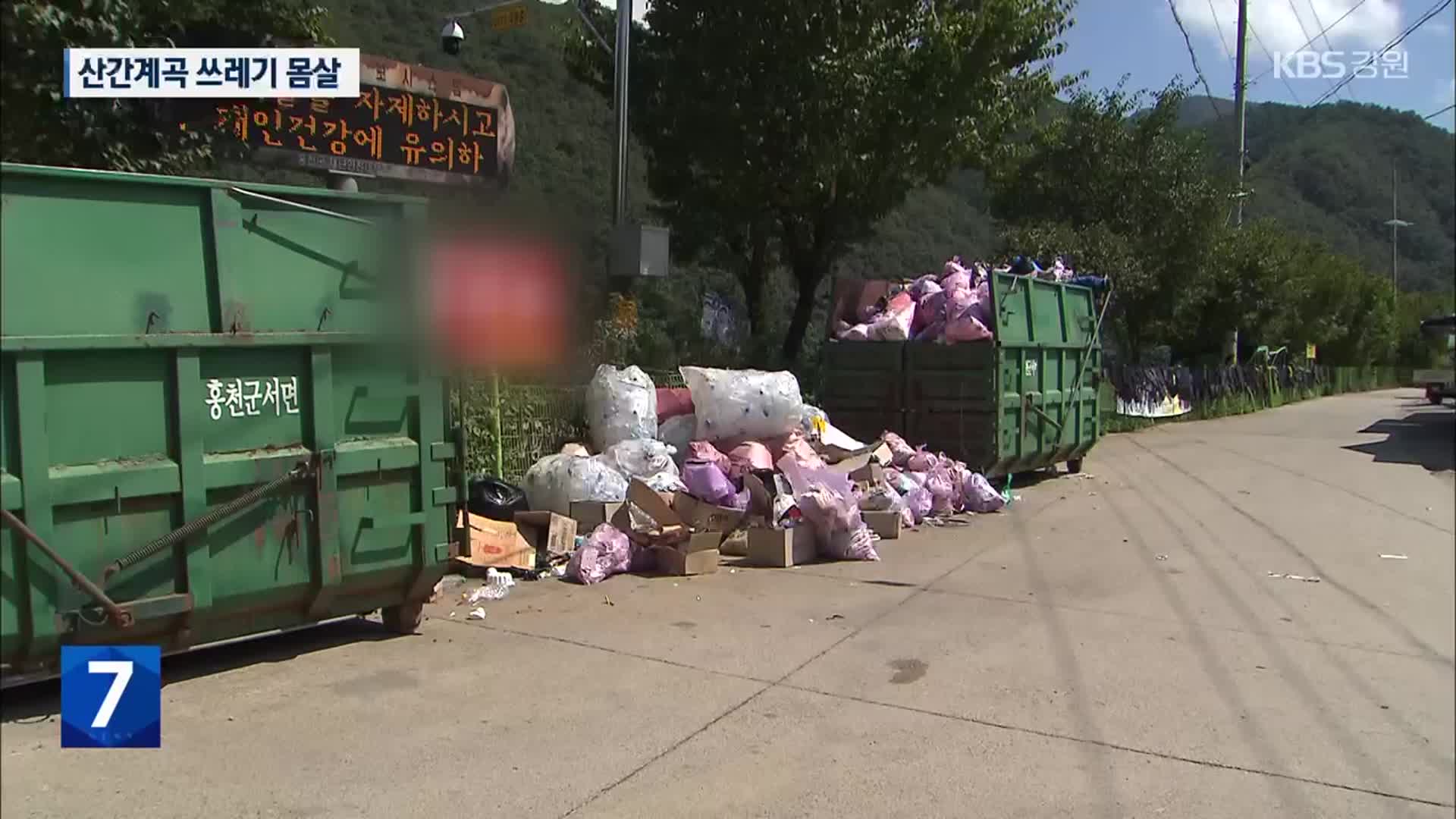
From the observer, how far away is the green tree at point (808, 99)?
13.8 m

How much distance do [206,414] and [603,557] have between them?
123 inches

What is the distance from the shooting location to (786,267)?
738 inches

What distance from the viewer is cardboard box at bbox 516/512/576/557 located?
7555mm

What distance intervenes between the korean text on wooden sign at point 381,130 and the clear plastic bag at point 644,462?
8.98 feet

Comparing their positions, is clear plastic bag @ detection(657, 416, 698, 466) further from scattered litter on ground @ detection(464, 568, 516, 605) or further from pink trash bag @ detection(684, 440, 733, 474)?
scattered litter on ground @ detection(464, 568, 516, 605)

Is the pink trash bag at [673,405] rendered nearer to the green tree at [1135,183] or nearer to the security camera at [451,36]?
the security camera at [451,36]

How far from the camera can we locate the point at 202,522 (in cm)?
469

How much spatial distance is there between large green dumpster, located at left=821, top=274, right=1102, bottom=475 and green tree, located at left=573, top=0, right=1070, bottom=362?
2207 millimetres

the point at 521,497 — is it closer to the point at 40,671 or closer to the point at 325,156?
the point at 325,156

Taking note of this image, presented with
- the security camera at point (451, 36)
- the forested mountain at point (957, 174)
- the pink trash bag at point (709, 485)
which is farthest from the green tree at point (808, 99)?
the pink trash bag at point (709, 485)

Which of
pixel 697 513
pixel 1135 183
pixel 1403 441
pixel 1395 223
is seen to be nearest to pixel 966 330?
pixel 697 513

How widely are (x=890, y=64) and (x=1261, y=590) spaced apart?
30.6ft

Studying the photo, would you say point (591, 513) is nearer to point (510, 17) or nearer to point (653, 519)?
point (653, 519)

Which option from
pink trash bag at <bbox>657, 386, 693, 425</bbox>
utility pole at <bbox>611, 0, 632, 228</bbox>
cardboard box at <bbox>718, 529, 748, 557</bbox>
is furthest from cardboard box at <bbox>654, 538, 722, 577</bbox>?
utility pole at <bbox>611, 0, 632, 228</bbox>
